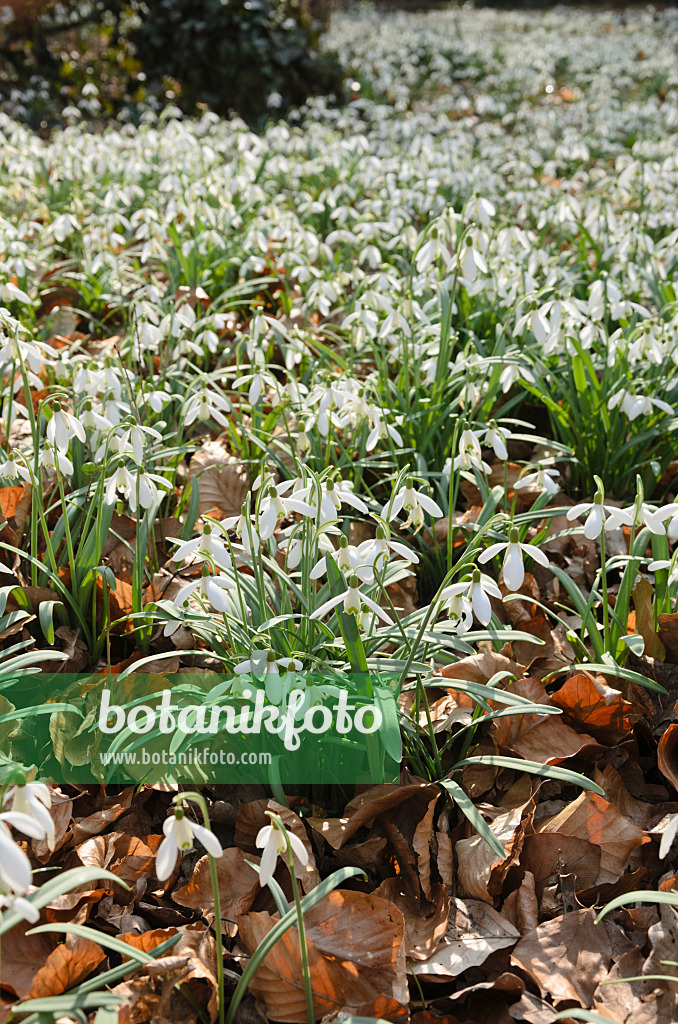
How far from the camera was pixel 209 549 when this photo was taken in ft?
4.90

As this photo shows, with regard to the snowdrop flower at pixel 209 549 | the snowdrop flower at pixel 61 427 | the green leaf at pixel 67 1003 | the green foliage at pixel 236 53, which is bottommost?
the green leaf at pixel 67 1003

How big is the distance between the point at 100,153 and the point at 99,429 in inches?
161

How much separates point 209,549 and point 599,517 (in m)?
0.76

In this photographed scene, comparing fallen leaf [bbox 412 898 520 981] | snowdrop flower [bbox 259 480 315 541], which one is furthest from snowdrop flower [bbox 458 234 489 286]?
fallen leaf [bbox 412 898 520 981]

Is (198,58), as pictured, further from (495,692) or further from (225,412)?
(495,692)

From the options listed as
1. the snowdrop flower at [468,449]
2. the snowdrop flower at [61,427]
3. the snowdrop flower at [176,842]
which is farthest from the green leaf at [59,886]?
the snowdrop flower at [468,449]

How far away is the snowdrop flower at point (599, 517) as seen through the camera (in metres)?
1.55

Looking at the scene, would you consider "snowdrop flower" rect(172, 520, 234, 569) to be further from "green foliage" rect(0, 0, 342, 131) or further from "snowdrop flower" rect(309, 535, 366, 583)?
"green foliage" rect(0, 0, 342, 131)

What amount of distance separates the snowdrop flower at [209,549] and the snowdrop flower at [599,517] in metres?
0.68

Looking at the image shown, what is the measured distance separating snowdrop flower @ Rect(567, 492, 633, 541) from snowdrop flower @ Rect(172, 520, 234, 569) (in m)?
0.68

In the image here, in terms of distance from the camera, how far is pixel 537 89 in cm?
942

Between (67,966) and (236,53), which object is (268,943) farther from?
(236,53)

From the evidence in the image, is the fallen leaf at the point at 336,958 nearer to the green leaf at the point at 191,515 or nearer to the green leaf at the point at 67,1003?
the green leaf at the point at 67,1003

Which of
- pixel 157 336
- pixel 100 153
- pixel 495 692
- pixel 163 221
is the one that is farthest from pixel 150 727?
pixel 100 153
